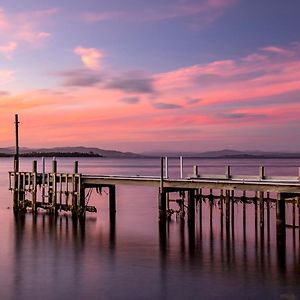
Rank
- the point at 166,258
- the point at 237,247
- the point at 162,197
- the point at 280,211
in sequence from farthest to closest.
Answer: the point at 162,197
the point at 237,247
the point at 280,211
the point at 166,258

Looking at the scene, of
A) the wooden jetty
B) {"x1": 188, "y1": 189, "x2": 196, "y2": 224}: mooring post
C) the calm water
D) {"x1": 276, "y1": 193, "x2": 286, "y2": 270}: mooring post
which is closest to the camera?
the calm water

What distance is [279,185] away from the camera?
81.0 feet

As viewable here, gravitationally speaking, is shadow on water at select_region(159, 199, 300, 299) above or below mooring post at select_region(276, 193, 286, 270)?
below

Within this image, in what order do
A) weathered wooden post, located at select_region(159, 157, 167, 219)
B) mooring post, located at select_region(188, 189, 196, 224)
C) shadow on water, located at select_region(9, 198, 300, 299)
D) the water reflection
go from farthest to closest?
mooring post, located at select_region(188, 189, 196, 224), weathered wooden post, located at select_region(159, 157, 167, 219), the water reflection, shadow on water, located at select_region(9, 198, 300, 299)

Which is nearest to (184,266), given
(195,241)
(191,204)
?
(195,241)

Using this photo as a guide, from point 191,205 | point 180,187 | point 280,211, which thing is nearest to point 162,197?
point 180,187

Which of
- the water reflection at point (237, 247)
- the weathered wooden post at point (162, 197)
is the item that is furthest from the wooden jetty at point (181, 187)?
A: the water reflection at point (237, 247)

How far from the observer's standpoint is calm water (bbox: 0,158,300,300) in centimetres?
1859

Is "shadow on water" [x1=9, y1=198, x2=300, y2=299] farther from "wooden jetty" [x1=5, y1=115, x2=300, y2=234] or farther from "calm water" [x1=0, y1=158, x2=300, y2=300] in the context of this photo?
"wooden jetty" [x1=5, y1=115, x2=300, y2=234]

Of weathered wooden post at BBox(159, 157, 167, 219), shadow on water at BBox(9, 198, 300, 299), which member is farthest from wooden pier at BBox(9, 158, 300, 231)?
shadow on water at BBox(9, 198, 300, 299)

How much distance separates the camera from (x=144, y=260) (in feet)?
76.0

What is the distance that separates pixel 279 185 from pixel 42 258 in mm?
10777

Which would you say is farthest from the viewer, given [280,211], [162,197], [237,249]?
[162,197]

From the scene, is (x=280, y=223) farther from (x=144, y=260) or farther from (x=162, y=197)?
(x=162, y=197)
